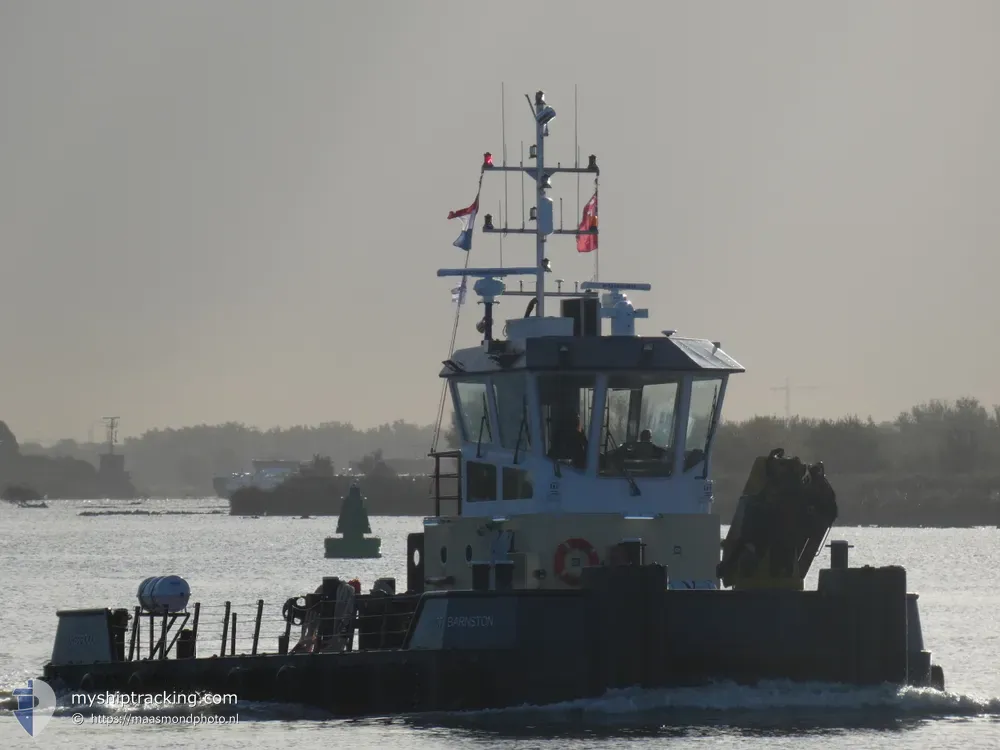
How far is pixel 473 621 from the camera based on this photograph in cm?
2642

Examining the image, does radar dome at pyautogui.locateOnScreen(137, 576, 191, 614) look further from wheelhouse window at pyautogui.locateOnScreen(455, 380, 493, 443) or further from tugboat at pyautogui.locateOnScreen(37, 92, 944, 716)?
wheelhouse window at pyautogui.locateOnScreen(455, 380, 493, 443)

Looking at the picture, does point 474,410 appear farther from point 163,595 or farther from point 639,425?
point 163,595

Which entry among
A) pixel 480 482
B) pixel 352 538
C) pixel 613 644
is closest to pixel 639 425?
pixel 480 482

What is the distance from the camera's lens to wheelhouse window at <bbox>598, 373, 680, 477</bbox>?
28.6m

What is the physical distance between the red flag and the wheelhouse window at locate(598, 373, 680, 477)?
300cm

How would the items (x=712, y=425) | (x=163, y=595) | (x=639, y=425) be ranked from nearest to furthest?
(x=639, y=425), (x=712, y=425), (x=163, y=595)

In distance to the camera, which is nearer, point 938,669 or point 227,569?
point 938,669

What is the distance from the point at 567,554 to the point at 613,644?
1957 millimetres

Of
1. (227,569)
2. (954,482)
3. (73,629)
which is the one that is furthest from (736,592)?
(954,482)

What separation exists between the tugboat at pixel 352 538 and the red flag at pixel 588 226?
81.5 m

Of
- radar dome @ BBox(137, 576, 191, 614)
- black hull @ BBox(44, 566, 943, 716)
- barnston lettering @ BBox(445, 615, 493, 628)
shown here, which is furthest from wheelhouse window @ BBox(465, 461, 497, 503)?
radar dome @ BBox(137, 576, 191, 614)

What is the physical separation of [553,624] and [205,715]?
5960 mm

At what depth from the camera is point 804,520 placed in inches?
1080

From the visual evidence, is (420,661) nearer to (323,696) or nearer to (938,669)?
(323,696)
